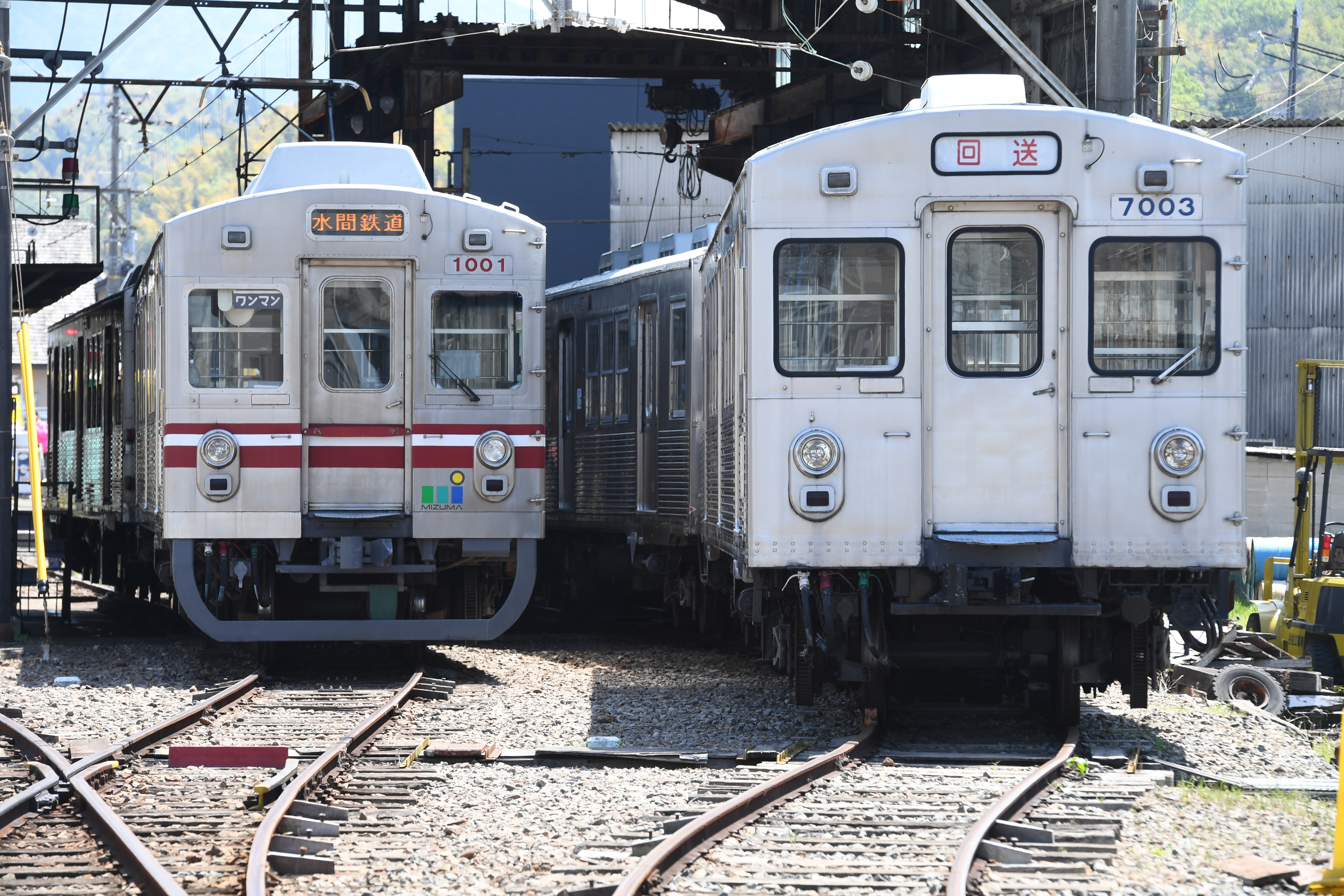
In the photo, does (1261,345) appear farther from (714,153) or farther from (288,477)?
(288,477)

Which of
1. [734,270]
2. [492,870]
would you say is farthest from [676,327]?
[492,870]

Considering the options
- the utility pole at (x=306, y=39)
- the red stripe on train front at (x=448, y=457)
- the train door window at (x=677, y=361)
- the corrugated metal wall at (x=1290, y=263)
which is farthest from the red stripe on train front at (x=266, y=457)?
the corrugated metal wall at (x=1290, y=263)

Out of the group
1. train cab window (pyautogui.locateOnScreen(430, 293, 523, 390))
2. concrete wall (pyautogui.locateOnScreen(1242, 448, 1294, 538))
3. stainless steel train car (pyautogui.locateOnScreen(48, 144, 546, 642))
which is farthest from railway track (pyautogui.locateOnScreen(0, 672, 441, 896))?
concrete wall (pyautogui.locateOnScreen(1242, 448, 1294, 538))

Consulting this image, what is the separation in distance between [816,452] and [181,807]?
3.50 metres

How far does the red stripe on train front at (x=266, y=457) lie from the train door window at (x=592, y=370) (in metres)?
4.51

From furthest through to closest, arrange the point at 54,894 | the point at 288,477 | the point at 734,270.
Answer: the point at 288,477
the point at 734,270
the point at 54,894

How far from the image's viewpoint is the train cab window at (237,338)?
39.1 feet

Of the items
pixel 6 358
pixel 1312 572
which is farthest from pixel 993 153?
pixel 6 358

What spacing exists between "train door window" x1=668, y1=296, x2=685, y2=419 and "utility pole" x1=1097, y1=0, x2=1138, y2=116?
3618 mm

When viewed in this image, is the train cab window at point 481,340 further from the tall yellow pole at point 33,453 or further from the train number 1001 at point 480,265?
the tall yellow pole at point 33,453

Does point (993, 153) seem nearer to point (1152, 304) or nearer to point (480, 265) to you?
point (1152, 304)

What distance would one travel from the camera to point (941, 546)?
8695 mm

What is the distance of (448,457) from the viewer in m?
12.1

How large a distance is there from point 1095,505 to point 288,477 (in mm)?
5745
